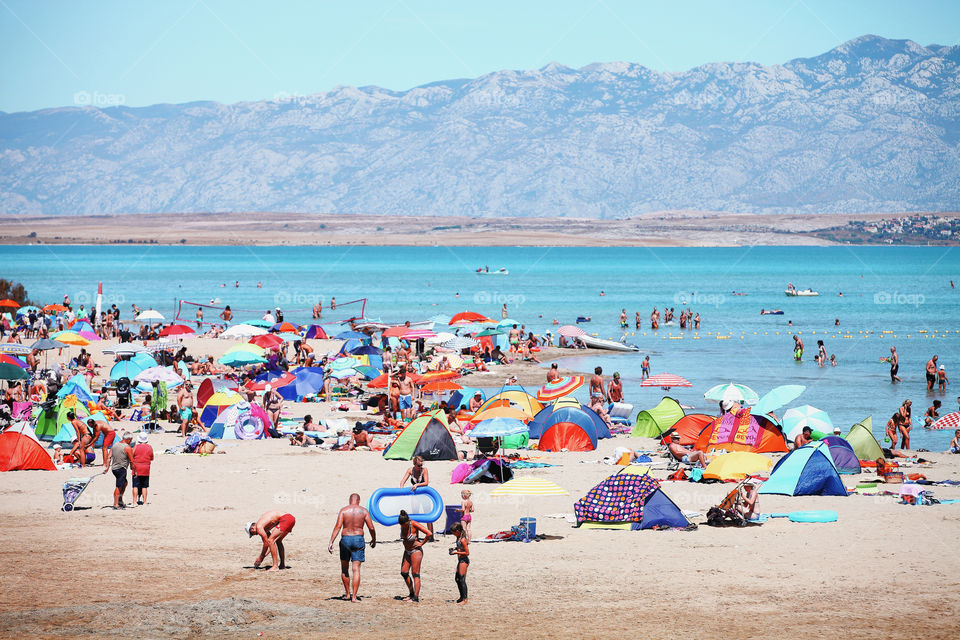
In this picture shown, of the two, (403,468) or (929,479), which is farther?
(403,468)

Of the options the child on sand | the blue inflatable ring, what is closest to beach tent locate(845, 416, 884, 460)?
the blue inflatable ring

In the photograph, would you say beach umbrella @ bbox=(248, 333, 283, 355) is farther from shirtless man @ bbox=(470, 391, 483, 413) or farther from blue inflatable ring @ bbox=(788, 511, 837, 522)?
blue inflatable ring @ bbox=(788, 511, 837, 522)

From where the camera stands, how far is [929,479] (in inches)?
718

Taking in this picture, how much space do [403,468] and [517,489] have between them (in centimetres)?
432

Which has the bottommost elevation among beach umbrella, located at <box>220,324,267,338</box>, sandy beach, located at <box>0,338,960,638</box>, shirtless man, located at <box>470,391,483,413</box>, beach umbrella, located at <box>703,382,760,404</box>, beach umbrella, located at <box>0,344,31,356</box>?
sandy beach, located at <box>0,338,960,638</box>

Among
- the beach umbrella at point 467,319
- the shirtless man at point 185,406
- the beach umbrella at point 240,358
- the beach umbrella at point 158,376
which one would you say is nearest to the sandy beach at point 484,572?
the shirtless man at point 185,406

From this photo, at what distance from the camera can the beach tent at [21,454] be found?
61.0 ft

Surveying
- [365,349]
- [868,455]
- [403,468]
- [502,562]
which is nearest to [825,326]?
[365,349]

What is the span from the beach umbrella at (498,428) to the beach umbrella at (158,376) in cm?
1038

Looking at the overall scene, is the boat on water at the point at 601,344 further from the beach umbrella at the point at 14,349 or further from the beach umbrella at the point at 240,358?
the beach umbrella at the point at 14,349

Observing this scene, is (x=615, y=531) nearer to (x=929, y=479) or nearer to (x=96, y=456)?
(x=929, y=479)

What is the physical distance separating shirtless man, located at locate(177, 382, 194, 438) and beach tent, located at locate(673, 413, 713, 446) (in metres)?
10.6

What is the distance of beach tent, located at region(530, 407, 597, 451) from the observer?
21.8m

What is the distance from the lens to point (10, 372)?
25.5 meters
